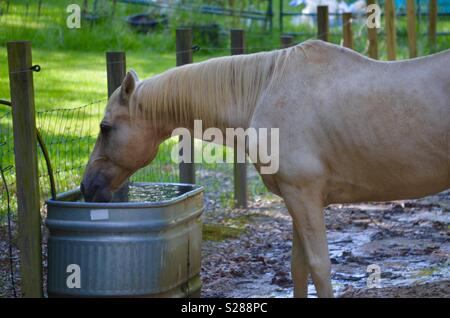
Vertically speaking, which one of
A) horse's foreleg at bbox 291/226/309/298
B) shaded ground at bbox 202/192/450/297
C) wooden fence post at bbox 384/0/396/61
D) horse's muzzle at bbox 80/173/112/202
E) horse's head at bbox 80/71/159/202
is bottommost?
shaded ground at bbox 202/192/450/297

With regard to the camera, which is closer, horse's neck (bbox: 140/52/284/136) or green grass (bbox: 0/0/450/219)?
horse's neck (bbox: 140/52/284/136)

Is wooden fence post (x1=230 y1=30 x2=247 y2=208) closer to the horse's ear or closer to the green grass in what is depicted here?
the green grass

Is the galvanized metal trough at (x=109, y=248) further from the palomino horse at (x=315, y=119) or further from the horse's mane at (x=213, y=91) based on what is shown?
the horse's mane at (x=213, y=91)

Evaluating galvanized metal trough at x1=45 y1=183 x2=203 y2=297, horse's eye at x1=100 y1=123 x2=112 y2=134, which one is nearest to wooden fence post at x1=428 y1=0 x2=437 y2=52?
horse's eye at x1=100 y1=123 x2=112 y2=134

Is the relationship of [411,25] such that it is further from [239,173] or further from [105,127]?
[105,127]

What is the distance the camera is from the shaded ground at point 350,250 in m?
5.44

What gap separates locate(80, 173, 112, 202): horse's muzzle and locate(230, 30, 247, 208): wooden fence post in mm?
2716

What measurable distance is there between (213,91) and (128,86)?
0.49 meters

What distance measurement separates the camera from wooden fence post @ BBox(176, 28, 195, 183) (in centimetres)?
665

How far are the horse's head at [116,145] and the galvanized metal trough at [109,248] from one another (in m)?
0.38

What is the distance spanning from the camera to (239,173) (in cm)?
766

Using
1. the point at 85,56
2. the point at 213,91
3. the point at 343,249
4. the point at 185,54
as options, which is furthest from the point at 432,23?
the point at 213,91

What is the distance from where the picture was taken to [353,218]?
735 centimetres
